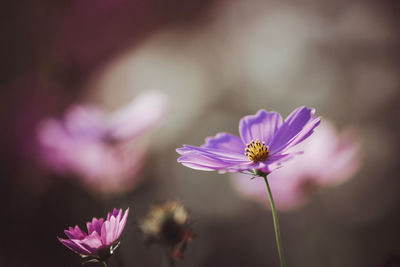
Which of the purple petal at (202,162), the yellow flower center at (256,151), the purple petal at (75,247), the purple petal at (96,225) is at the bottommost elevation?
the purple petal at (75,247)

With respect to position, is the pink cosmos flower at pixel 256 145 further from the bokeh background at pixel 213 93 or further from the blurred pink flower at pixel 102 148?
the bokeh background at pixel 213 93

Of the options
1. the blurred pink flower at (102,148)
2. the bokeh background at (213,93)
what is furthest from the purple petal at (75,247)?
the bokeh background at (213,93)

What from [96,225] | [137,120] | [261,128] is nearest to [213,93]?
[137,120]

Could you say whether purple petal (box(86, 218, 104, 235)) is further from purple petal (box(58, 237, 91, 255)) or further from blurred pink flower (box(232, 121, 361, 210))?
blurred pink flower (box(232, 121, 361, 210))

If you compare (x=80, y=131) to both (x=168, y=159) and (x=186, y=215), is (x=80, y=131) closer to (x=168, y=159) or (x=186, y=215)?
(x=186, y=215)

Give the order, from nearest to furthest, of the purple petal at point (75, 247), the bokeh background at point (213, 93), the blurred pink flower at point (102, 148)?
1. the purple petal at point (75, 247)
2. the blurred pink flower at point (102, 148)
3. the bokeh background at point (213, 93)

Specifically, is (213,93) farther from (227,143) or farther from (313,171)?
(227,143)
